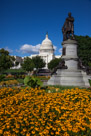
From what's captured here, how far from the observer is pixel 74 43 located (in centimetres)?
1647

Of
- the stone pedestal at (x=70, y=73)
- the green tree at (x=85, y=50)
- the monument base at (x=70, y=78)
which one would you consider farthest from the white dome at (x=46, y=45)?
the monument base at (x=70, y=78)

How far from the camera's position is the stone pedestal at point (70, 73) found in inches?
586

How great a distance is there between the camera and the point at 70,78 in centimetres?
1505

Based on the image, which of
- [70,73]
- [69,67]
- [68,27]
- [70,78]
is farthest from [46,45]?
[70,78]

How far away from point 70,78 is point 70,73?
0.61m

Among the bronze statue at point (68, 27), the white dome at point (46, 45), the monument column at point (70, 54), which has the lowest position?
the monument column at point (70, 54)

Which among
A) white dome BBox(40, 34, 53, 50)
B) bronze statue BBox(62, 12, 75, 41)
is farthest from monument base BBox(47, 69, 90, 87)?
white dome BBox(40, 34, 53, 50)

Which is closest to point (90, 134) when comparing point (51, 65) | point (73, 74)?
point (73, 74)

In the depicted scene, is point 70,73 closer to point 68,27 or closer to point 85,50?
point 68,27

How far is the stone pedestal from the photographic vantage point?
14895 mm

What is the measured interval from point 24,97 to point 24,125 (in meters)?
2.67

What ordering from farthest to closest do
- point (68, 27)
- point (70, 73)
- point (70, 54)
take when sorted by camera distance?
point (68, 27) < point (70, 54) < point (70, 73)

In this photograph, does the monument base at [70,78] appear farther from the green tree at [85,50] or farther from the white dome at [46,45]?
the white dome at [46,45]

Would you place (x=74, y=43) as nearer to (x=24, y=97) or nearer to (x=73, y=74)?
(x=73, y=74)
